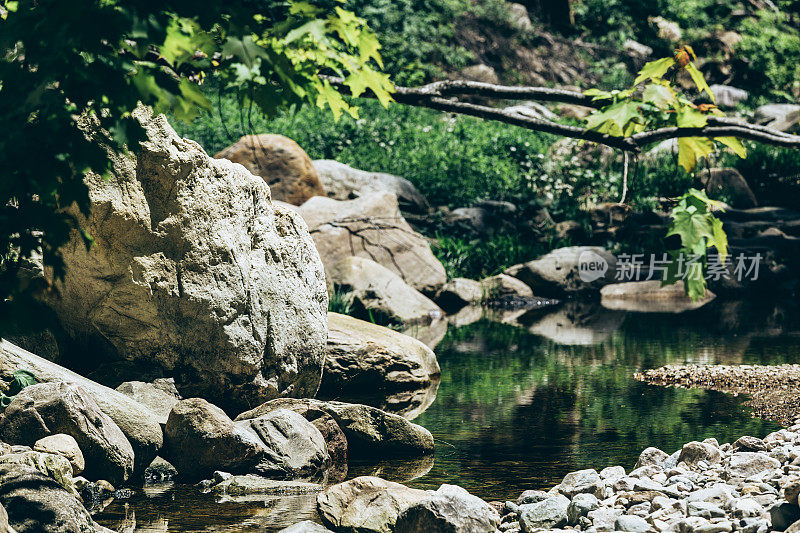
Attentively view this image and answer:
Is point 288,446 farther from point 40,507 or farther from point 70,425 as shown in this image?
point 40,507

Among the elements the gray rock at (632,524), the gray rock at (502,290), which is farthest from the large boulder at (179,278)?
the gray rock at (502,290)

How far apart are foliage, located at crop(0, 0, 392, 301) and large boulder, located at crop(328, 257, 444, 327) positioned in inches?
347

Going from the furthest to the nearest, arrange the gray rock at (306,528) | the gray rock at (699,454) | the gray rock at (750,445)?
the gray rock at (750,445) → the gray rock at (699,454) → the gray rock at (306,528)

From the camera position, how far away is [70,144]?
2738 millimetres

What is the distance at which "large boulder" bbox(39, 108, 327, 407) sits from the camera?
5824 millimetres

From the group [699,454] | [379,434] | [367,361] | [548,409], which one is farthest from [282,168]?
[699,454]

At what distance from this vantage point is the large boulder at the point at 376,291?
38.9ft

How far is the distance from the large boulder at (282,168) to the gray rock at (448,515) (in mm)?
10784

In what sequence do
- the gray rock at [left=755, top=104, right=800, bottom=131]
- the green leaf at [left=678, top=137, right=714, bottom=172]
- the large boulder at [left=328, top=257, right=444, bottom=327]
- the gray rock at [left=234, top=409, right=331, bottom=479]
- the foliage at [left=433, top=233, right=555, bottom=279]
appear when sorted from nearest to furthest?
1. the green leaf at [left=678, top=137, right=714, bottom=172]
2. the gray rock at [left=234, top=409, right=331, bottom=479]
3. the large boulder at [left=328, top=257, right=444, bottom=327]
4. the foliage at [left=433, top=233, right=555, bottom=279]
5. the gray rock at [left=755, top=104, right=800, bottom=131]

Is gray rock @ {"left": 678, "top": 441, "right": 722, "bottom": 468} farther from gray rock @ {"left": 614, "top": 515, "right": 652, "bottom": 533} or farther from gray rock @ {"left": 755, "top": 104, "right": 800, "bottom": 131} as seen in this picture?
gray rock @ {"left": 755, "top": 104, "right": 800, "bottom": 131}

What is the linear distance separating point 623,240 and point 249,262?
38.5 ft

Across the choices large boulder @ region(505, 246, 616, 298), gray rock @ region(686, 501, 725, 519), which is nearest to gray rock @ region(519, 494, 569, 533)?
gray rock @ region(686, 501, 725, 519)

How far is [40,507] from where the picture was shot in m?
3.69

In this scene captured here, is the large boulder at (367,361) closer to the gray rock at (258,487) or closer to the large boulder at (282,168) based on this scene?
the gray rock at (258,487)
